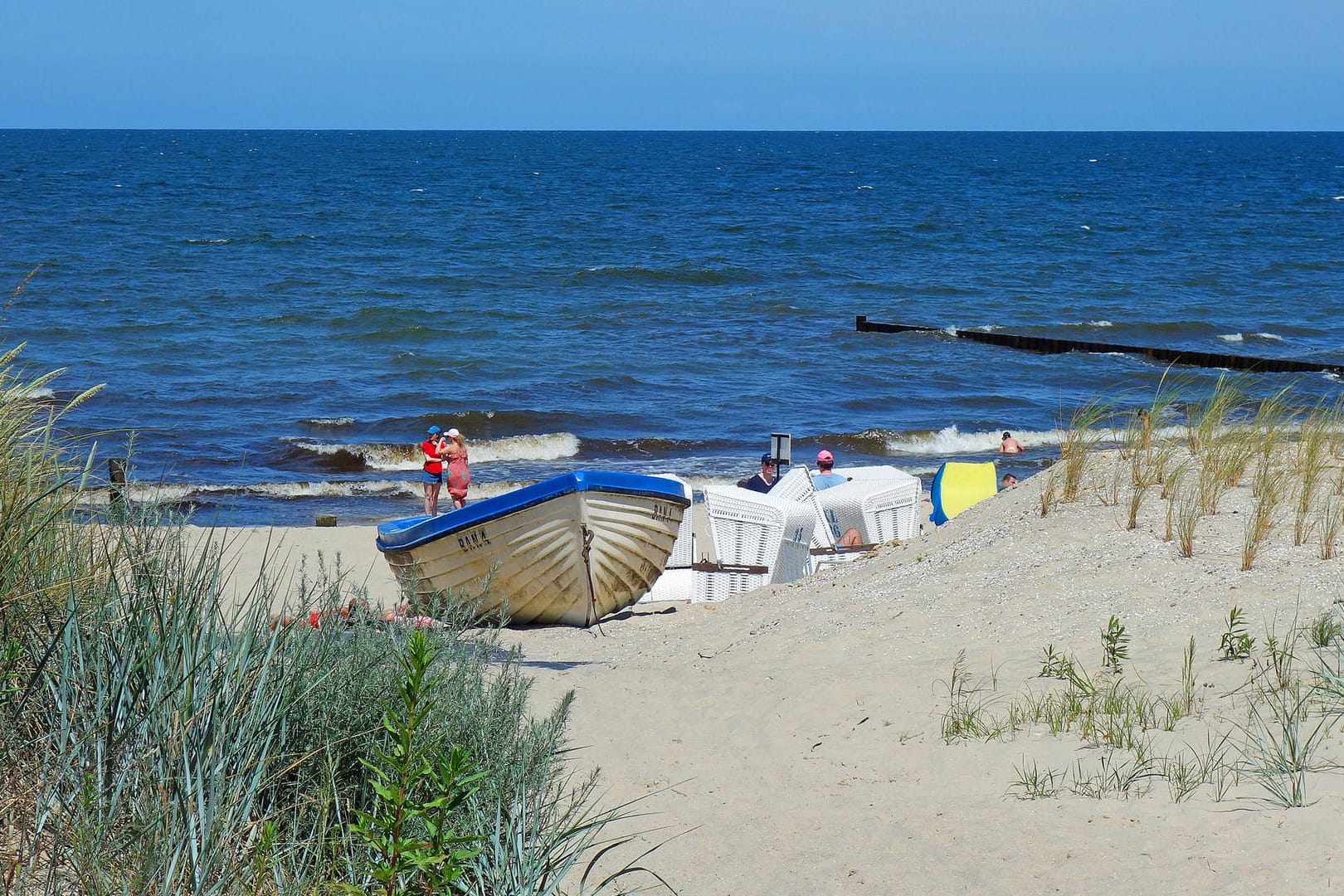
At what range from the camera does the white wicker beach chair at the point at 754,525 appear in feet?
33.5

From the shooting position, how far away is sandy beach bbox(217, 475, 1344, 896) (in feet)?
12.4

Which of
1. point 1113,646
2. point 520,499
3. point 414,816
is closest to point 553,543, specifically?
point 520,499

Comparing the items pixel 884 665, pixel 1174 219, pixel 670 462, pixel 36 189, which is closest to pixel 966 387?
pixel 670 462

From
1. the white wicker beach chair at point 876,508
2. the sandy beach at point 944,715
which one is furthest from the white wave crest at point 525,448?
the sandy beach at point 944,715

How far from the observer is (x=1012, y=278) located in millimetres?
36000

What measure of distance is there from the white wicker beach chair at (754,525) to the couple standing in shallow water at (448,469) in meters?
3.90

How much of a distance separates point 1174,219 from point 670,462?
139 feet

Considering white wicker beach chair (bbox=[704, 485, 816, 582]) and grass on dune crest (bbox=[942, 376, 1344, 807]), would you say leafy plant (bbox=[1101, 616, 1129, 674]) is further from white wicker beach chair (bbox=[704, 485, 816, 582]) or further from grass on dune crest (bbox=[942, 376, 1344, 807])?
white wicker beach chair (bbox=[704, 485, 816, 582])

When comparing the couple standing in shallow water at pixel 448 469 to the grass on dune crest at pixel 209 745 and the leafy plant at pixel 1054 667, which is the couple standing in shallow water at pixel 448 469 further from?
the grass on dune crest at pixel 209 745

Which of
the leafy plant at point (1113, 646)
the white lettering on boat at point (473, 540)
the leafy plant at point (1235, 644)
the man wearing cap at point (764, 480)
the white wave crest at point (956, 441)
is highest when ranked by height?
the leafy plant at point (1235, 644)

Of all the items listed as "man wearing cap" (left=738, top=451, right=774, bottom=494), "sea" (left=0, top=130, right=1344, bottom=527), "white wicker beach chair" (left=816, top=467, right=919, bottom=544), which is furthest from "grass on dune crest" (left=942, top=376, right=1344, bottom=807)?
"man wearing cap" (left=738, top=451, right=774, bottom=494)

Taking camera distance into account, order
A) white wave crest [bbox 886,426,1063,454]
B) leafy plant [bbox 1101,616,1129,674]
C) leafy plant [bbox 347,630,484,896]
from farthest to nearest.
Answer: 1. white wave crest [bbox 886,426,1063,454]
2. leafy plant [bbox 1101,616,1129,674]
3. leafy plant [bbox 347,630,484,896]

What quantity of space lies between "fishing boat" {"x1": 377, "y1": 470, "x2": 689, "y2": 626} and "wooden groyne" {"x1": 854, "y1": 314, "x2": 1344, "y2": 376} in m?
15.7

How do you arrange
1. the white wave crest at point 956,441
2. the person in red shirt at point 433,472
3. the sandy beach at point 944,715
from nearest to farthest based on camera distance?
the sandy beach at point 944,715 < the person in red shirt at point 433,472 < the white wave crest at point 956,441
